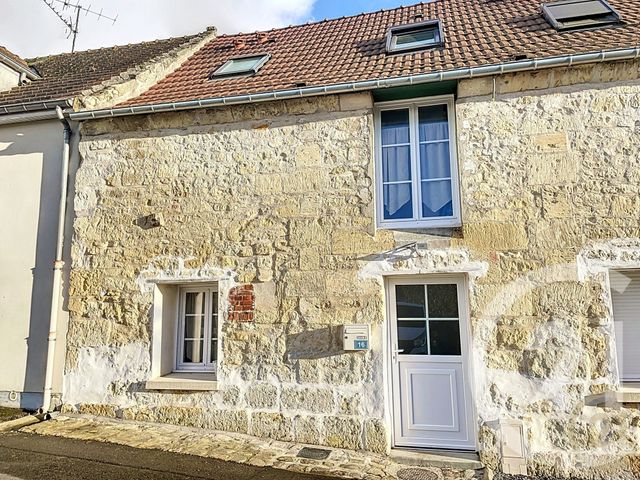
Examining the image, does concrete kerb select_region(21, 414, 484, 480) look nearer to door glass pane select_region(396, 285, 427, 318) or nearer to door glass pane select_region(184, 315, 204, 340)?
door glass pane select_region(184, 315, 204, 340)

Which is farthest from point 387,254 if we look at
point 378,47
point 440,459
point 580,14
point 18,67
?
point 18,67

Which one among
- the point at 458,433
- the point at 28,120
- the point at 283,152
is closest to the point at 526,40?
the point at 283,152

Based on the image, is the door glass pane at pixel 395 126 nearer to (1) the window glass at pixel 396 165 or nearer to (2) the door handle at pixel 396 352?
(1) the window glass at pixel 396 165

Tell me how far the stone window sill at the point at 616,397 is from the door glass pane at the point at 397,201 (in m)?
2.50

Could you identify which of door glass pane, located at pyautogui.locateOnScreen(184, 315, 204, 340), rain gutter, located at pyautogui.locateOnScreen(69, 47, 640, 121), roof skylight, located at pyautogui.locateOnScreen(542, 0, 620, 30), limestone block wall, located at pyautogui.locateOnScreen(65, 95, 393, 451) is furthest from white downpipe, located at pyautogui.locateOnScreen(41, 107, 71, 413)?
roof skylight, located at pyautogui.locateOnScreen(542, 0, 620, 30)

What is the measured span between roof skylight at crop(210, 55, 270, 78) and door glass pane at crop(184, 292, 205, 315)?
3.24 meters

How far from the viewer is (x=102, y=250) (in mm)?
5441

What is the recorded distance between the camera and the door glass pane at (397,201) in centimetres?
494

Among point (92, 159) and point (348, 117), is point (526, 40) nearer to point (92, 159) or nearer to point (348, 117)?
point (348, 117)

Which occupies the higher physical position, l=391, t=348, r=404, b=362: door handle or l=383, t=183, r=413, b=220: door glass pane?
l=383, t=183, r=413, b=220: door glass pane

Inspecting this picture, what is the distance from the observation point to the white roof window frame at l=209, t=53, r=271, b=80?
630 cm

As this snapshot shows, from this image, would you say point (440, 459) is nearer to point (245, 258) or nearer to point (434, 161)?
point (245, 258)

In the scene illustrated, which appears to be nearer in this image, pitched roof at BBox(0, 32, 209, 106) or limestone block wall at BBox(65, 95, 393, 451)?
limestone block wall at BBox(65, 95, 393, 451)

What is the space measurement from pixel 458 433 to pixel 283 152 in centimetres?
367
